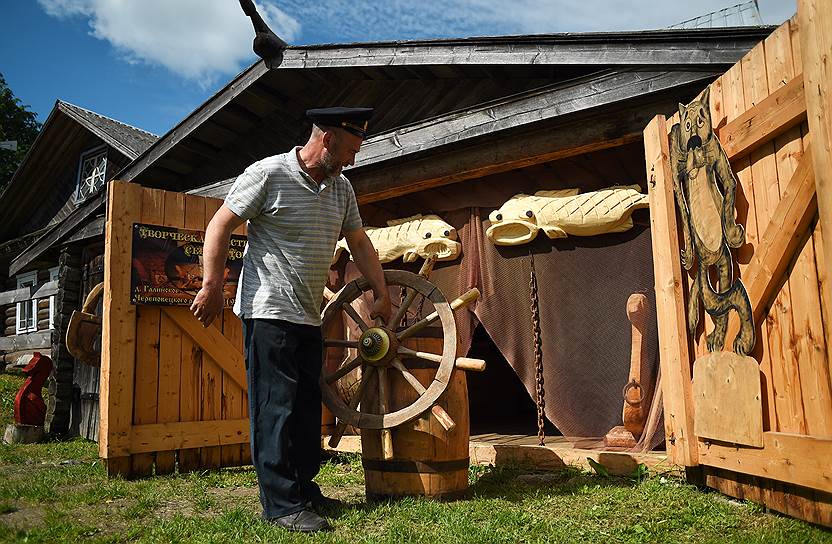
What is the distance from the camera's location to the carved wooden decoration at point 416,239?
5715 millimetres

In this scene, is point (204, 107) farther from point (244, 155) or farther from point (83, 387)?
point (83, 387)

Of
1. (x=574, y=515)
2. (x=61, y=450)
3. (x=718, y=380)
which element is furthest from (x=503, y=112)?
(x=61, y=450)

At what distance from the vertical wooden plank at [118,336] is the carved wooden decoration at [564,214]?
9.01 ft

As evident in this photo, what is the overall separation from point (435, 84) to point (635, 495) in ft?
13.4

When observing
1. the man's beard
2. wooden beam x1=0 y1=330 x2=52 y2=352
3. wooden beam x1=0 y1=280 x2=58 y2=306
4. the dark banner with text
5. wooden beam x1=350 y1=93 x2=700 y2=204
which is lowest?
wooden beam x1=0 y1=330 x2=52 y2=352

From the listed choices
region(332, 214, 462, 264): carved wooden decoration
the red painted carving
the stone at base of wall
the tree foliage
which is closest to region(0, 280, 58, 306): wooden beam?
the red painted carving

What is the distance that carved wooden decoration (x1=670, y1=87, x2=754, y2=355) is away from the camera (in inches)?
132

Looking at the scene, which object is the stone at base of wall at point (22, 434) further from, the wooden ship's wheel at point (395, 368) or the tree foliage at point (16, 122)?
the tree foliage at point (16, 122)

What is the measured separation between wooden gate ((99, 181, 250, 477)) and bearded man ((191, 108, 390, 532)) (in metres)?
1.79

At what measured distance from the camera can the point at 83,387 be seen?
8195 millimetres

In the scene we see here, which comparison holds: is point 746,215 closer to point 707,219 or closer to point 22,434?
point 707,219

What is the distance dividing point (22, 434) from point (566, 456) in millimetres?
6212

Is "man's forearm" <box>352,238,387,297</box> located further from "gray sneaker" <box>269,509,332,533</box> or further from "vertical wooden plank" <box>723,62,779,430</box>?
"vertical wooden plank" <box>723,62,779,430</box>

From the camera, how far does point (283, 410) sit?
337 cm
